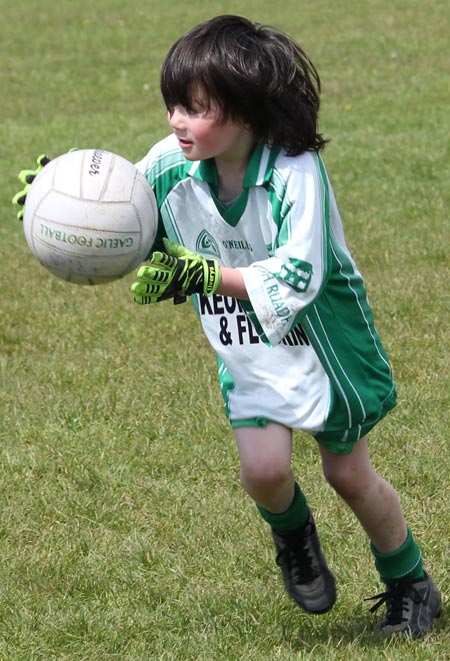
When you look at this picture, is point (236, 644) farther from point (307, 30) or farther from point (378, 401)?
point (307, 30)

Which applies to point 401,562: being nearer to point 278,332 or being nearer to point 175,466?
point 278,332

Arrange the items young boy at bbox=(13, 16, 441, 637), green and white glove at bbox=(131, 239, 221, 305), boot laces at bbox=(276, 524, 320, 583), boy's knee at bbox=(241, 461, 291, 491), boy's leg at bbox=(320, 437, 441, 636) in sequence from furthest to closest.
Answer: boot laces at bbox=(276, 524, 320, 583) → boy's leg at bbox=(320, 437, 441, 636) → boy's knee at bbox=(241, 461, 291, 491) → young boy at bbox=(13, 16, 441, 637) → green and white glove at bbox=(131, 239, 221, 305)

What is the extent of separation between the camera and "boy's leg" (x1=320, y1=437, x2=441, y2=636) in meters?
3.66

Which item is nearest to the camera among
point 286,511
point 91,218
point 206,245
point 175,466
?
point 91,218

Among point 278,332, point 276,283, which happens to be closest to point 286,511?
point 278,332

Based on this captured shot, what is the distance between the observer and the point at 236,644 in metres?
3.72

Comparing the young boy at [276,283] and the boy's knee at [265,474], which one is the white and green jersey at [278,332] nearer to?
the young boy at [276,283]

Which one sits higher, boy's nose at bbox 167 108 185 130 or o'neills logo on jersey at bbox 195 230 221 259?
boy's nose at bbox 167 108 185 130

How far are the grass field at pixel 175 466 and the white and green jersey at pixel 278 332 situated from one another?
0.73 m

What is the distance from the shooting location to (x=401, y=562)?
382 cm

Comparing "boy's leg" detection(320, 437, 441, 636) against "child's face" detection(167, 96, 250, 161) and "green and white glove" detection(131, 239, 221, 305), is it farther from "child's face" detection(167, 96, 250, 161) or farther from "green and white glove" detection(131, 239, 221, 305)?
"child's face" detection(167, 96, 250, 161)

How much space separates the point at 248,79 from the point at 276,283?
583 mm

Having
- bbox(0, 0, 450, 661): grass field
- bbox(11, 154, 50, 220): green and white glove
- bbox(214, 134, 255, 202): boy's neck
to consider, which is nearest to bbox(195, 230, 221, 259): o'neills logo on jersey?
bbox(214, 134, 255, 202): boy's neck

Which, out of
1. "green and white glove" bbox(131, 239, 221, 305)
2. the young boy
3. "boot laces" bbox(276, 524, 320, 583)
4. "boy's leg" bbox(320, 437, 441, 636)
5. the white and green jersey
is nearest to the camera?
"green and white glove" bbox(131, 239, 221, 305)
